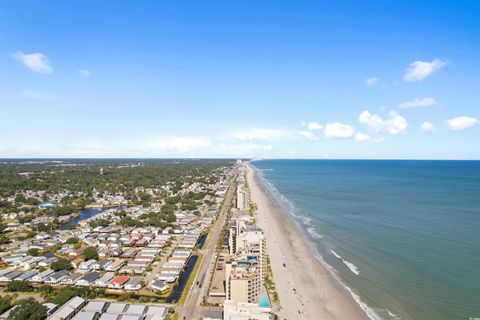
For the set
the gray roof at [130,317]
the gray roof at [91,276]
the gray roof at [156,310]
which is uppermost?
the gray roof at [130,317]

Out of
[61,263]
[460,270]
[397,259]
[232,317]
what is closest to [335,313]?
[232,317]

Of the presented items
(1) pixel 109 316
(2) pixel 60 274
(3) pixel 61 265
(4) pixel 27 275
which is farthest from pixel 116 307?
(4) pixel 27 275

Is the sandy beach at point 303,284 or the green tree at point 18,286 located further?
the green tree at point 18,286

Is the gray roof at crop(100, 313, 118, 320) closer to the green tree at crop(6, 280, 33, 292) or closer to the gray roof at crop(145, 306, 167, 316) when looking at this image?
the gray roof at crop(145, 306, 167, 316)

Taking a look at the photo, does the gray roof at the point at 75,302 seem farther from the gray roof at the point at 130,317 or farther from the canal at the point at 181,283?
the canal at the point at 181,283

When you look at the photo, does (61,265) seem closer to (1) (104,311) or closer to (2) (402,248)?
(1) (104,311)

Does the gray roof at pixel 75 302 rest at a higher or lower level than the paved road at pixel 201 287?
higher

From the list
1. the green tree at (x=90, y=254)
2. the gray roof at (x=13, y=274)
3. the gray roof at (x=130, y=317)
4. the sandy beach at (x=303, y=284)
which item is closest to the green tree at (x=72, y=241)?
the green tree at (x=90, y=254)

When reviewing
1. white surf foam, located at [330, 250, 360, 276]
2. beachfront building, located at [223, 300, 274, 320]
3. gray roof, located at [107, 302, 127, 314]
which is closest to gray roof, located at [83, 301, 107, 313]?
gray roof, located at [107, 302, 127, 314]
